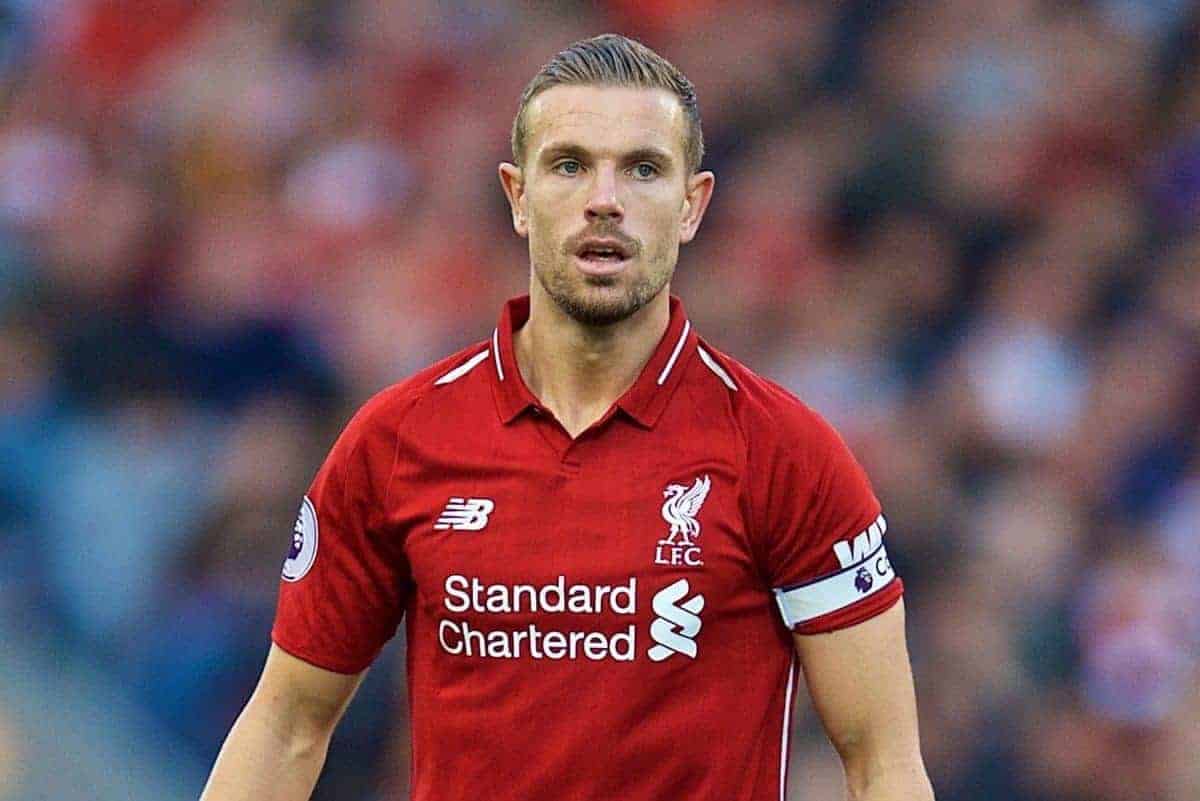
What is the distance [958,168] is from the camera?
23.9 ft

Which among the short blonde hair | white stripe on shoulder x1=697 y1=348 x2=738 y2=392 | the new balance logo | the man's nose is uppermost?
the short blonde hair

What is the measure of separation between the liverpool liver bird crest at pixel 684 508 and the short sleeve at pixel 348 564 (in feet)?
1.54

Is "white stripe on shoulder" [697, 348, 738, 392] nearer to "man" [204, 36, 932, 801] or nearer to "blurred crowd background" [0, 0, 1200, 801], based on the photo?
"man" [204, 36, 932, 801]

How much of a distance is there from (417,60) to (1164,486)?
3.02m

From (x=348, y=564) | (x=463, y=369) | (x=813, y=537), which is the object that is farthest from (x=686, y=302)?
(x=813, y=537)

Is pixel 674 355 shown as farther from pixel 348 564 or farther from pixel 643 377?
pixel 348 564

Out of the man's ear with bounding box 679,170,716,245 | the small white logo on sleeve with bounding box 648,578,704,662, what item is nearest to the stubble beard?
the man's ear with bounding box 679,170,716,245

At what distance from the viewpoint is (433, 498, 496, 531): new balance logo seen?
10.9 feet

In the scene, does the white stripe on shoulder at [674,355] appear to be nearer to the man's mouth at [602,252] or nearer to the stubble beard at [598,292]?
the stubble beard at [598,292]

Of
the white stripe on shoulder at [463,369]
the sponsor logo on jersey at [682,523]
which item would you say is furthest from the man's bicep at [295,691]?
the sponsor logo on jersey at [682,523]

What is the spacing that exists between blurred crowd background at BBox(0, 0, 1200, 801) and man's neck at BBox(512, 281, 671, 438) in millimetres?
3103

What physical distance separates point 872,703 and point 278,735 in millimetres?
1005

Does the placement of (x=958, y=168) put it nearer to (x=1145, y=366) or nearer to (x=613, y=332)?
(x=1145, y=366)

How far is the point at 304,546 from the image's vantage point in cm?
350
